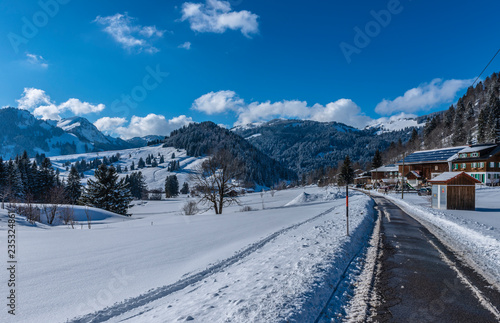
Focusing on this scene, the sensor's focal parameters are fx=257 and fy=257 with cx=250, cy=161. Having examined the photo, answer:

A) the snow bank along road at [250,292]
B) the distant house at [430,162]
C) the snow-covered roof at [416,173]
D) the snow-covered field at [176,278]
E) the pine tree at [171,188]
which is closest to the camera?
the snow bank along road at [250,292]

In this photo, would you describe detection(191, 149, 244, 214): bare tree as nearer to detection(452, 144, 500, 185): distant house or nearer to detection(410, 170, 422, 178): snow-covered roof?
detection(452, 144, 500, 185): distant house

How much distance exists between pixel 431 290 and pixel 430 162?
75544 mm

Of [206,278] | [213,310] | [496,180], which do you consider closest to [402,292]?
[213,310]

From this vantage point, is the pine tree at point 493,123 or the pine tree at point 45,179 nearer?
the pine tree at point 45,179

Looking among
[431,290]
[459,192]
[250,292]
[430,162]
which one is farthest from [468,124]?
[250,292]

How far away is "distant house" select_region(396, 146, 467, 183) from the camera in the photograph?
64.4 metres

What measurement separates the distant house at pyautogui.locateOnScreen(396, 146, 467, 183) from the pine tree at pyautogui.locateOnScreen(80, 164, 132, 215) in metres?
61.7

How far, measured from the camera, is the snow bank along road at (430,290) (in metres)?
5.03

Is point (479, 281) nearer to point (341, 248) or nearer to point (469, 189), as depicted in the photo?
point (341, 248)

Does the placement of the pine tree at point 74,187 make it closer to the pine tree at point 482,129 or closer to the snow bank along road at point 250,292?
the snow bank along road at point 250,292

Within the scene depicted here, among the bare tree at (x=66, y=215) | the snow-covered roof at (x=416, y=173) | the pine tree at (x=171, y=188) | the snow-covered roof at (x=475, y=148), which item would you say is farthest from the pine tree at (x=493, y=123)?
the pine tree at (x=171, y=188)

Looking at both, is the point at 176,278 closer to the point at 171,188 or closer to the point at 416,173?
the point at 416,173

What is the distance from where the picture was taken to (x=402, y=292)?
611cm

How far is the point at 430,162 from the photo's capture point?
68000 mm
